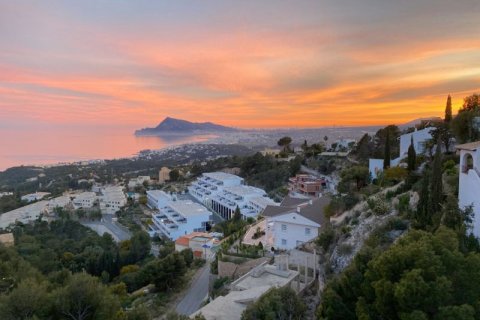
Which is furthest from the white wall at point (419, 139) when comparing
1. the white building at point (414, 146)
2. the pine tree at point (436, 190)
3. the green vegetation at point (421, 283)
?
the green vegetation at point (421, 283)

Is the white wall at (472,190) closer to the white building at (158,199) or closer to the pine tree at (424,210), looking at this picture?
the pine tree at (424,210)

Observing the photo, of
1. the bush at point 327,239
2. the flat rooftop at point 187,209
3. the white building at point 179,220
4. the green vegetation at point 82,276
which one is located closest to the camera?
the green vegetation at point 82,276

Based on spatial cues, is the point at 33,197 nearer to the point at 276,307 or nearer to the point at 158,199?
the point at 158,199

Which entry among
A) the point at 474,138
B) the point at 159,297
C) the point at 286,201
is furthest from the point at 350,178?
the point at 159,297

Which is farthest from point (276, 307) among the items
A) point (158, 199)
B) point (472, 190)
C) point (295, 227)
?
point (158, 199)

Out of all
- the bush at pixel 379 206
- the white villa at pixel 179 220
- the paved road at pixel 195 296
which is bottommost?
the white villa at pixel 179 220

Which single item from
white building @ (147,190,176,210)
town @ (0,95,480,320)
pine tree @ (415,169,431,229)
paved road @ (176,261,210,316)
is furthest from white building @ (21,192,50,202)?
pine tree @ (415,169,431,229)

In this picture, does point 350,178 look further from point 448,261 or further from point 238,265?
point 448,261

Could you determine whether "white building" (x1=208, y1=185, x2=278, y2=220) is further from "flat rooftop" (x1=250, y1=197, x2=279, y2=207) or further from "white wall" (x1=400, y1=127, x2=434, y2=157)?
"white wall" (x1=400, y1=127, x2=434, y2=157)
